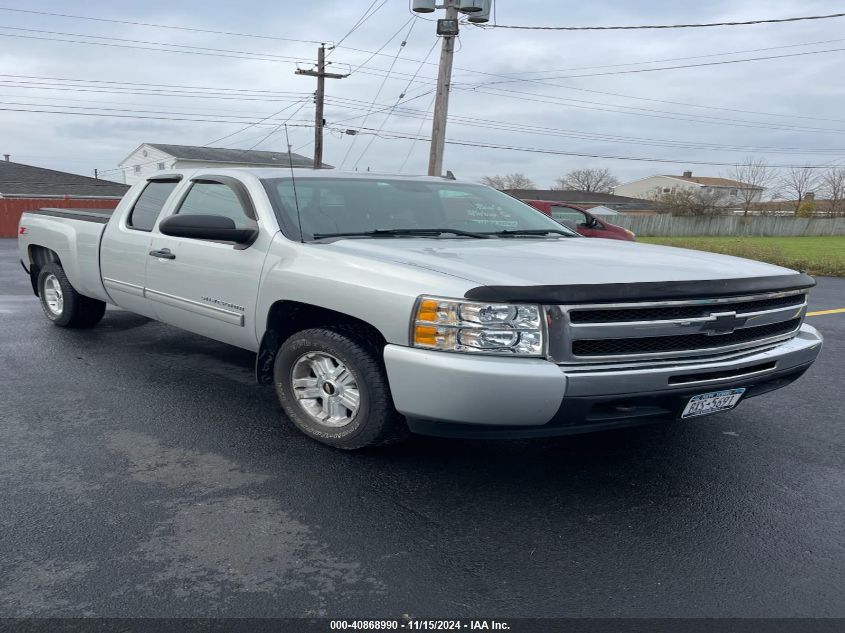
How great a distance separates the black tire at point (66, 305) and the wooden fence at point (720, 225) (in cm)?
4133

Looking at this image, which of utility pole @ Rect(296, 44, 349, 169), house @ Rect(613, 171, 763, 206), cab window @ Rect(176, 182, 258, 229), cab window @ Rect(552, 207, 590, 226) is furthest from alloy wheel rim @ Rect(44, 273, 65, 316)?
house @ Rect(613, 171, 763, 206)

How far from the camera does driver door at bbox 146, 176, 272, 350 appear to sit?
430 centimetres

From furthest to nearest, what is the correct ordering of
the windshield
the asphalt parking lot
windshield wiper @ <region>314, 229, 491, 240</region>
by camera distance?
the windshield, windshield wiper @ <region>314, 229, 491, 240</region>, the asphalt parking lot

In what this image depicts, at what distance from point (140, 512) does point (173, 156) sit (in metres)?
53.7

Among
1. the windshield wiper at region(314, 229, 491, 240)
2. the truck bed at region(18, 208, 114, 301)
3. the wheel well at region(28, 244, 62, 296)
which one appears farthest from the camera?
the wheel well at region(28, 244, 62, 296)

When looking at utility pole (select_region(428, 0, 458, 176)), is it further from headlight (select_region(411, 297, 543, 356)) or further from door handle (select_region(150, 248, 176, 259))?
headlight (select_region(411, 297, 543, 356))

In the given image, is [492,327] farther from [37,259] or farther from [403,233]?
[37,259]

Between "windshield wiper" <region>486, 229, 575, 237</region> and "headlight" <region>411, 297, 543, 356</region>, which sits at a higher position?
"windshield wiper" <region>486, 229, 575, 237</region>

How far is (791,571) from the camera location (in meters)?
2.78

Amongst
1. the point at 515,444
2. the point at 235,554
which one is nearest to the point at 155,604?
the point at 235,554

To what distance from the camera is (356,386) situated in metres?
3.70

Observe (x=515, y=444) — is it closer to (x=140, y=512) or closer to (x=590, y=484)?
(x=590, y=484)

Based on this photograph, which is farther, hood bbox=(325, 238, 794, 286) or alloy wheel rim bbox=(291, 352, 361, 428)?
alloy wheel rim bbox=(291, 352, 361, 428)

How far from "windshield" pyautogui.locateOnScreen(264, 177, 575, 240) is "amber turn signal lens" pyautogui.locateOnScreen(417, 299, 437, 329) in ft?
4.02
